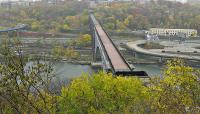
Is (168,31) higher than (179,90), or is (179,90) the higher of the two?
(179,90)

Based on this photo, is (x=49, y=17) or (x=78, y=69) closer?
(x=78, y=69)

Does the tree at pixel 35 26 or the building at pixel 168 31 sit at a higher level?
the tree at pixel 35 26

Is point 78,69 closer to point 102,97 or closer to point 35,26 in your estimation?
point 102,97

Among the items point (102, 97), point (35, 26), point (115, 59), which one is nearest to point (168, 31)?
point (35, 26)

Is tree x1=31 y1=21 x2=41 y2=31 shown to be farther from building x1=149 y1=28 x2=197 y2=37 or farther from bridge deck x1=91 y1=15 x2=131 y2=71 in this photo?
bridge deck x1=91 y1=15 x2=131 y2=71

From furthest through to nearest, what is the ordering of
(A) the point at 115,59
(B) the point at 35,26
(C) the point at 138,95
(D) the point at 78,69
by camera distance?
(B) the point at 35,26
(D) the point at 78,69
(A) the point at 115,59
(C) the point at 138,95

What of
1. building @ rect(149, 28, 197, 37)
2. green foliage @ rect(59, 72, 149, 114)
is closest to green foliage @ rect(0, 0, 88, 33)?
building @ rect(149, 28, 197, 37)

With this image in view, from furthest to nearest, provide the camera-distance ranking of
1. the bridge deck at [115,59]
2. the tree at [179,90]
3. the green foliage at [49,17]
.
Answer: the green foliage at [49,17] → the bridge deck at [115,59] → the tree at [179,90]

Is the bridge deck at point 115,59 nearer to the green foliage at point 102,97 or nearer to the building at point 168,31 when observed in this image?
A: the green foliage at point 102,97

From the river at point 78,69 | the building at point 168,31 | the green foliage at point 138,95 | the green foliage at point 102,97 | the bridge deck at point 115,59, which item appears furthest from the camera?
the building at point 168,31

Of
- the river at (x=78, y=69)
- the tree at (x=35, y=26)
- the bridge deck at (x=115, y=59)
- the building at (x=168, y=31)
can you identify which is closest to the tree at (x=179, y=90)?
the bridge deck at (x=115, y=59)

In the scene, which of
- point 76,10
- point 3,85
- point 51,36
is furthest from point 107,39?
point 76,10

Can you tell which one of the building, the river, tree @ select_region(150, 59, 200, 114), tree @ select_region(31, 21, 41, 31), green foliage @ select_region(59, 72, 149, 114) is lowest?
the river
